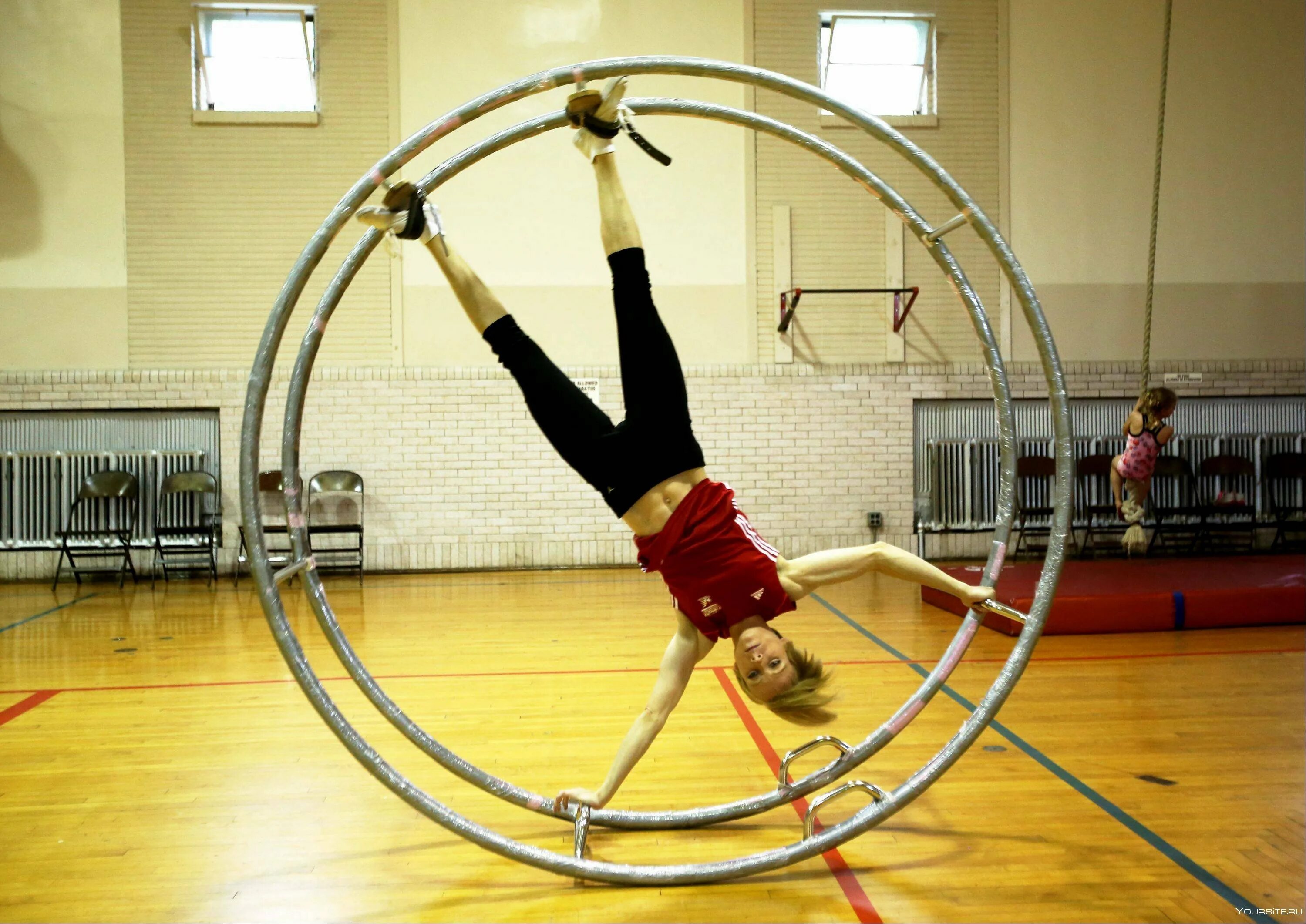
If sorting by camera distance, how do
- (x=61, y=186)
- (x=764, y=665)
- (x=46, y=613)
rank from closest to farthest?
(x=764, y=665)
(x=46, y=613)
(x=61, y=186)

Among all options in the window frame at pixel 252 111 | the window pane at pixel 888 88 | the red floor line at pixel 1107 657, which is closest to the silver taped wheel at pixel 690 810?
the red floor line at pixel 1107 657

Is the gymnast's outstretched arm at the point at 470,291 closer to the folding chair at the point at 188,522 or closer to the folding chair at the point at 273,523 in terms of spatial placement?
the folding chair at the point at 273,523

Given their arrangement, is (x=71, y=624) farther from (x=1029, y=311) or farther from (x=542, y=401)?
(x=1029, y=311)

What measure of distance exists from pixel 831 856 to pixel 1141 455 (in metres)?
3.94

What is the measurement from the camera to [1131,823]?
9.75 feet

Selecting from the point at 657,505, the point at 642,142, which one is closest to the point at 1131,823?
the point at 657,505

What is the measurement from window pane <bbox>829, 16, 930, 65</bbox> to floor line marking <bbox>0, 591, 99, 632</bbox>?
8528 millimetres

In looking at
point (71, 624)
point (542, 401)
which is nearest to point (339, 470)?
point (71, 624)

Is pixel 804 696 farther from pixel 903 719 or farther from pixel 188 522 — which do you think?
pixel 188 522

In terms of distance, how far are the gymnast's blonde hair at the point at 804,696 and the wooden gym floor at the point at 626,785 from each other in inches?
18.3

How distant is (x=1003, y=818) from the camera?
3041 mm

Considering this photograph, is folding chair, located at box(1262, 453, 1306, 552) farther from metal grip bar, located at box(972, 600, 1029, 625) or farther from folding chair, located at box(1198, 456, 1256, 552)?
metal grip bar, located at box(972, 600, 1029, 625)

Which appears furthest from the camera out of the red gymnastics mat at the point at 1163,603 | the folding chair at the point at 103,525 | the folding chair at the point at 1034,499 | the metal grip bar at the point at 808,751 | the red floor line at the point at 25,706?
the folding chair at the point at 1034,499

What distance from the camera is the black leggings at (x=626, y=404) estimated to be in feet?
9.22
